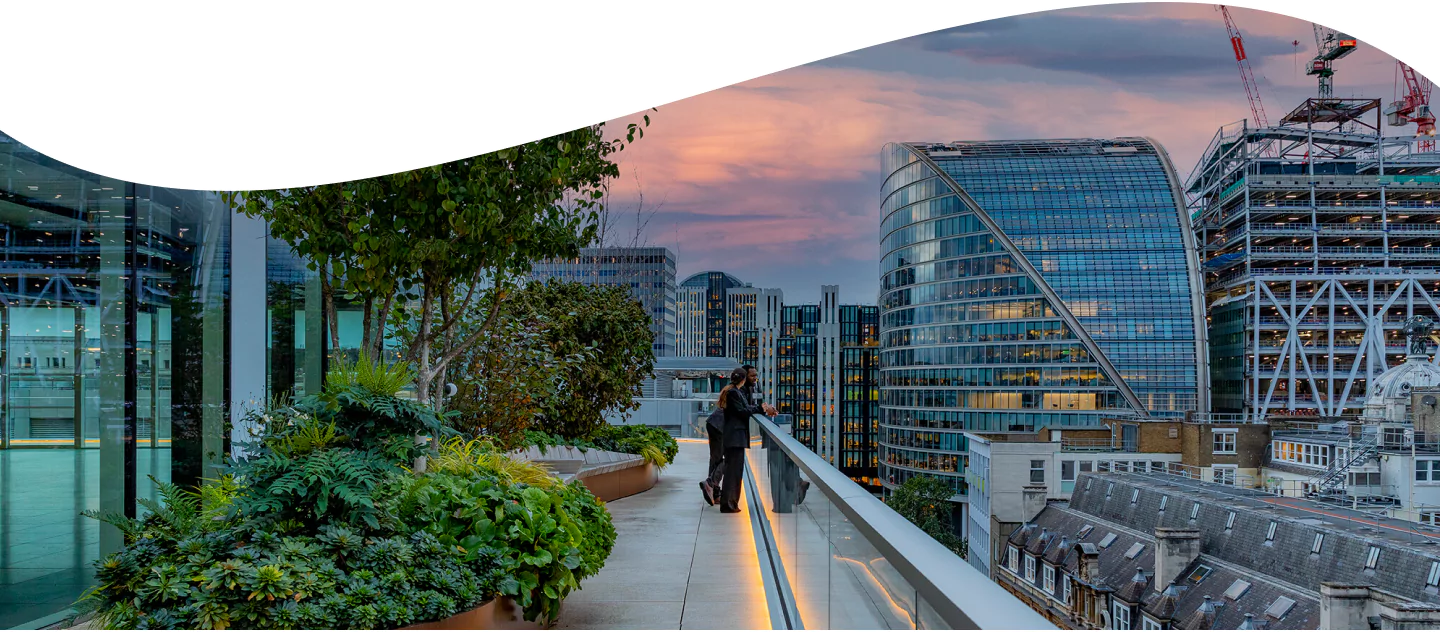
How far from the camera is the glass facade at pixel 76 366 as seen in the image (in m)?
4.57

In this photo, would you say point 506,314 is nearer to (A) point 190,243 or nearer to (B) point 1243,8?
(A) point 190,243

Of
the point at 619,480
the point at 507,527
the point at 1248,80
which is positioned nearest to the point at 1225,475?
the point at 1248,80

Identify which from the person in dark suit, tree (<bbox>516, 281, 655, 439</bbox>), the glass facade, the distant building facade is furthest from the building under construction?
the glass facade

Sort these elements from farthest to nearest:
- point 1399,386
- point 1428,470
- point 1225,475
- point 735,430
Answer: point 1225,475
point 1399,386
point 1428,470
point 735,430

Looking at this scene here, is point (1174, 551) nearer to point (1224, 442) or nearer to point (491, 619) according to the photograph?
point (1224, 442)

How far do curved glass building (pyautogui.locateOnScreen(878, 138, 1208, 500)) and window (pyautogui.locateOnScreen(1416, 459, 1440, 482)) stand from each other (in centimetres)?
1658

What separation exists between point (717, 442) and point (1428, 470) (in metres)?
77.8

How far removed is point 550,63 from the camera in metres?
0.98

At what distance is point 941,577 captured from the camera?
4.09 feet

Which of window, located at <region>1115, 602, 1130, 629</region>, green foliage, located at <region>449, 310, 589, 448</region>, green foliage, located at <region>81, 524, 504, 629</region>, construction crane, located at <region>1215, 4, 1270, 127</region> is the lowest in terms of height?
window, located at <region>1115, 602, 1130, 629</region>

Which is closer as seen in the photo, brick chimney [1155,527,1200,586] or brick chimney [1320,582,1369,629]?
brick chimney [1320,582,1369,629]

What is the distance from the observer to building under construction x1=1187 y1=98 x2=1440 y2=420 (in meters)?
86.4

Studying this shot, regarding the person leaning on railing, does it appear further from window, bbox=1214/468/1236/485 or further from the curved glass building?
window, bbox=1214/468/1236/485

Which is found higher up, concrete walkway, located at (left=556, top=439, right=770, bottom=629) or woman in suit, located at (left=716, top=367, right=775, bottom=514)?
woman in suit, located at (left=716, top=367, right=775, bottom=514)
